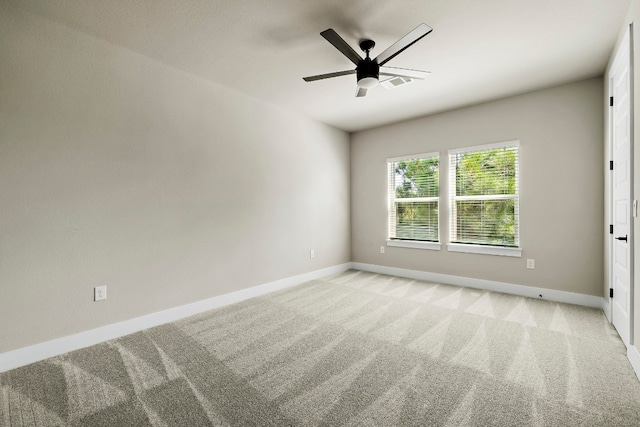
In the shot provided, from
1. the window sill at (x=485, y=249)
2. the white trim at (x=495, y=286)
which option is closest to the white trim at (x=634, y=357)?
the white trim at (x=495, y=286)

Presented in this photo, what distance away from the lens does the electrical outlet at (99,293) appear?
2.57 meters

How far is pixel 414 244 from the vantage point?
4.82 meters

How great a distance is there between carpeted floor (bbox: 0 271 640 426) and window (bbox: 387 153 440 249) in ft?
5.76

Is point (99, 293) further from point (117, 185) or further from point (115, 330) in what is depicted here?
point (117, 185)

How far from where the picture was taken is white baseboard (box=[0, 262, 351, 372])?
219 cm

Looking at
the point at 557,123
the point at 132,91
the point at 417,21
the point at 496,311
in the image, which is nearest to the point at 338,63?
the point at 417,21

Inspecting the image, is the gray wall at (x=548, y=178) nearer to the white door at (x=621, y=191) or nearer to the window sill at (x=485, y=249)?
the window sill at (x=485, y=249)

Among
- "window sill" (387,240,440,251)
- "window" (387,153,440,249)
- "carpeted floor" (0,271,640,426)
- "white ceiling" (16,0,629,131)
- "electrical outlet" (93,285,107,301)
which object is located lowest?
"carpeted floor" (0,271,640,426)

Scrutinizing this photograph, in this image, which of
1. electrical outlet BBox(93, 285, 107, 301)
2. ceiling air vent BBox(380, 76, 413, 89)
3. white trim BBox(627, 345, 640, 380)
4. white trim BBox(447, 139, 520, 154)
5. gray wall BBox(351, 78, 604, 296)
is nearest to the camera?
white trim BBox(627, 345, 640, 380)

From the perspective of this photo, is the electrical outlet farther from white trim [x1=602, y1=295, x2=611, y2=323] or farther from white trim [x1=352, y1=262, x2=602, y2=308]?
white trim [x1=602, y1=295, x2=611, y2=323]

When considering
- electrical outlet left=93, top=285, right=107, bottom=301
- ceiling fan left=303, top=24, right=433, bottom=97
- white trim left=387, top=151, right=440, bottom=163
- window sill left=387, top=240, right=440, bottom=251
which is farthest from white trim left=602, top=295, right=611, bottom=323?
electrical outlet left=93, top=285, right=107, bottom=301

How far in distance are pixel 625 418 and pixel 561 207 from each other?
2.67 metres

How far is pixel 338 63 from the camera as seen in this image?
299cm

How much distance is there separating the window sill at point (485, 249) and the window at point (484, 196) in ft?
0.04
